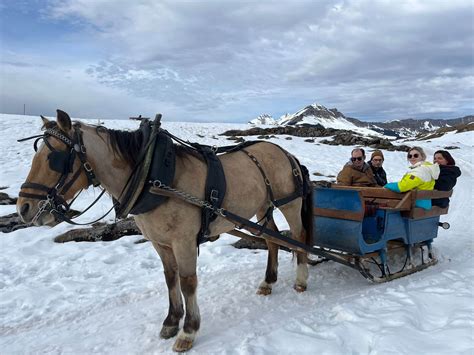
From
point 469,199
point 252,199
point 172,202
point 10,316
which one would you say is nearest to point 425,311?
point 252,199

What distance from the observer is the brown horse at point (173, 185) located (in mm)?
2826

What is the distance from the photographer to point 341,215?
16.1 feet

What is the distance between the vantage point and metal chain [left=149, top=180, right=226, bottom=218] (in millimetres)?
3111

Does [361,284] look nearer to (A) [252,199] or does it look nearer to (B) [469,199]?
(A) [252,199]

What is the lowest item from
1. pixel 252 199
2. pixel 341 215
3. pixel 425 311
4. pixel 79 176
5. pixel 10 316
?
pixel 10 316

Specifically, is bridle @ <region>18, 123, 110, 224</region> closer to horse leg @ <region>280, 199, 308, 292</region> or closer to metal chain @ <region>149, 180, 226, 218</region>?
metal chain @ <region>149, 180, 226, 218</region>

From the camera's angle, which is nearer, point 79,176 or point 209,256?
point 79,176

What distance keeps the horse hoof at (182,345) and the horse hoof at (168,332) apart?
264 mm

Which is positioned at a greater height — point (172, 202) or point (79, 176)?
point (79, 176)

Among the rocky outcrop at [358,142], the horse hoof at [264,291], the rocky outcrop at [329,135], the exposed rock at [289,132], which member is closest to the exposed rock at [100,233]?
the horse hoof at [264,291]

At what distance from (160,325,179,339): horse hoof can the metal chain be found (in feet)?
3.93

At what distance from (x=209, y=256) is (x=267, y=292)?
5.46 ft

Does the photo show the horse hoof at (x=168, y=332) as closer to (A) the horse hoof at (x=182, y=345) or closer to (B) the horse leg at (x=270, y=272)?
(A) the horse hoof at (x=182, y=345)

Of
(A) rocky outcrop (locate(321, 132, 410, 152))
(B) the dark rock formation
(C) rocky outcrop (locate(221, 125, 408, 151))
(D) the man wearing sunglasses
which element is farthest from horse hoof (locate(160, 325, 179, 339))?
(A) rocky outcrop (locate(321, 132, 410, 152))
